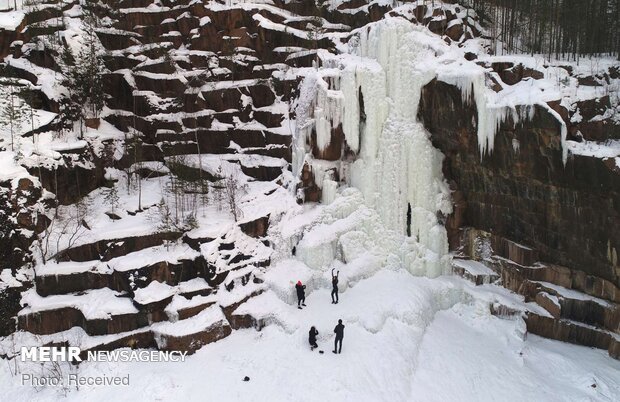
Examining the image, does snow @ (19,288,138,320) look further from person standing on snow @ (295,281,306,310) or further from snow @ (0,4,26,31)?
snow @ (0,4,26,31)

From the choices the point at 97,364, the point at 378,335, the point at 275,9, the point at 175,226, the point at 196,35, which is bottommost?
the point at 97,364

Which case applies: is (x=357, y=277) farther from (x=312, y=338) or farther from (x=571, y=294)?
(x=571, y=294)

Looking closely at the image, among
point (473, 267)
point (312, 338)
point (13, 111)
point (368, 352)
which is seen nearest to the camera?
point (368, 352)

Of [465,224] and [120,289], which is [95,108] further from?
[465,224]

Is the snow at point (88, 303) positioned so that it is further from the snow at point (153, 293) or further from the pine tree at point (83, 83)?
the pine tree at point (83, 83)

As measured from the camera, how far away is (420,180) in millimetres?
19422

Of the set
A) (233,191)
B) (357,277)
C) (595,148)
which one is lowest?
(357,277)

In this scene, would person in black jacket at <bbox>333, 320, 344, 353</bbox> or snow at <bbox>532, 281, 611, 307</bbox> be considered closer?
person in black jacket at <bbox>333, 320, 344, 353</bbox>

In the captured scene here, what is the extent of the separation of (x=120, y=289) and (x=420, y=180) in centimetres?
1497

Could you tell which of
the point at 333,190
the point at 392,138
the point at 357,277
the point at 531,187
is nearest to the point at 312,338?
the point at 357,277

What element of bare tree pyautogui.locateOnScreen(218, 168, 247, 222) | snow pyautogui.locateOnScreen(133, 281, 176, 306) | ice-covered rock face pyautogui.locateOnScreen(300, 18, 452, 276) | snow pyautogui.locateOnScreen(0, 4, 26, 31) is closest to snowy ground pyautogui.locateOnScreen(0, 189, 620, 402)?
ice-covered rock face pyautogui.locateOnScreen(300, 18, 452, 276)

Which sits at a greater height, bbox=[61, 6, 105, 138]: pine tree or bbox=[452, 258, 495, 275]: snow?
bbox=[61, 6, 105, 138]: pine tree

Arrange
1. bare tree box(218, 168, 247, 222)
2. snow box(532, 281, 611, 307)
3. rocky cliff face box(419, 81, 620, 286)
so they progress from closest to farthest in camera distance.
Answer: rocky cliff face box(419, 81, 620, 286), snow box(532, 281, 611, 307), bare tree box(218, 168, 247, 222)

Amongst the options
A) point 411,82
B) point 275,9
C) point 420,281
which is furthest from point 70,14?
point 420,281
